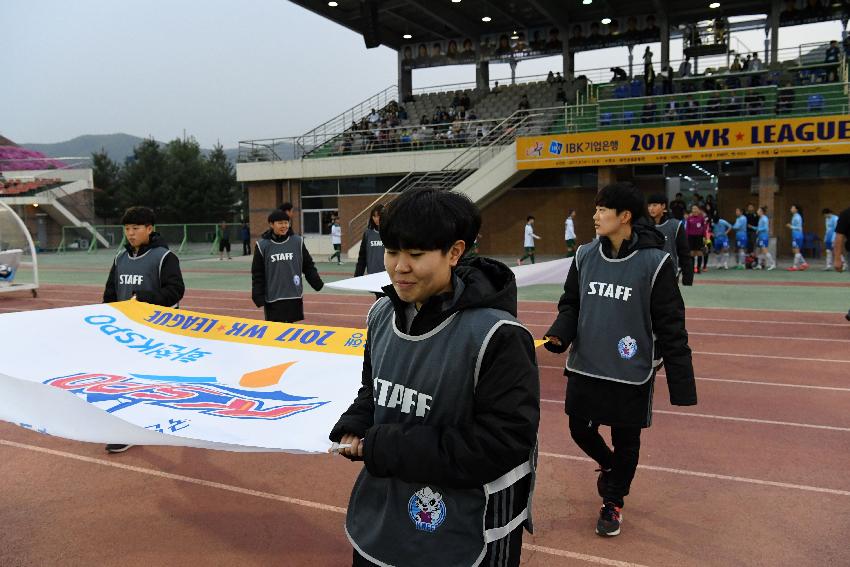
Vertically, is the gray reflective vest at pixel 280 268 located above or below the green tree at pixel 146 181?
below

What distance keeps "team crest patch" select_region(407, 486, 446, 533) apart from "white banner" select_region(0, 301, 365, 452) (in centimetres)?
64

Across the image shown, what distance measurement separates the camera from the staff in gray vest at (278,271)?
25.0 feet

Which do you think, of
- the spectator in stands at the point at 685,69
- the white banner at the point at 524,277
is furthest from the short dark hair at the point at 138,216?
the spectator in stands at the point at 685,69

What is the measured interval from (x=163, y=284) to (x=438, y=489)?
4.56 m

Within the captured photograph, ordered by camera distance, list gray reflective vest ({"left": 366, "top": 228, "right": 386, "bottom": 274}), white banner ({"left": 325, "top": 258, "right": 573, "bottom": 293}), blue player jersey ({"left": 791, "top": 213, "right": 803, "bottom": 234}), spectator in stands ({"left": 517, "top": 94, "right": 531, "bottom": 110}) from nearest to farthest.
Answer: white banner ({"left": 325, "top": 258, "right": 573, "bottom": 293}) → gray reflective vest ({"left": 366, "top": 228, "right": 386, "bottom": 274}) → blue player jersey ({"left": 791, "top": 213, "right": 803, "bottom": 234}) → spectator in stands ({"left": 517, "top": 94, "right": 531, "bottom": 110})

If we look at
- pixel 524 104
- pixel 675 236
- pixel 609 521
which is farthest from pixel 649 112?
pixel 609 521

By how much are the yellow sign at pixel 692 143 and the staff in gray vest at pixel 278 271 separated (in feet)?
61.9

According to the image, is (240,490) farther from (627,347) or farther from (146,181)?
(146,181)

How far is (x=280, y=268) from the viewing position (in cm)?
762

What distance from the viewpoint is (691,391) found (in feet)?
11.9

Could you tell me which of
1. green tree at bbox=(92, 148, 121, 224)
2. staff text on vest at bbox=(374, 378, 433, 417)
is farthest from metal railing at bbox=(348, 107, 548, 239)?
green tree at bbox=(92, 148, 121, 224)

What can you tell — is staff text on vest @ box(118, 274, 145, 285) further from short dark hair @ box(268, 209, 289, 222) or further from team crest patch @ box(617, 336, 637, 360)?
team crest patch @ box(617, 336, 637, 360)

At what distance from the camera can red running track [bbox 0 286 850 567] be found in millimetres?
3746

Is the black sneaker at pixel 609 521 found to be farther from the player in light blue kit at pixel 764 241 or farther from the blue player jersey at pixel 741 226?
the blue player jersey at pixel 741 226
